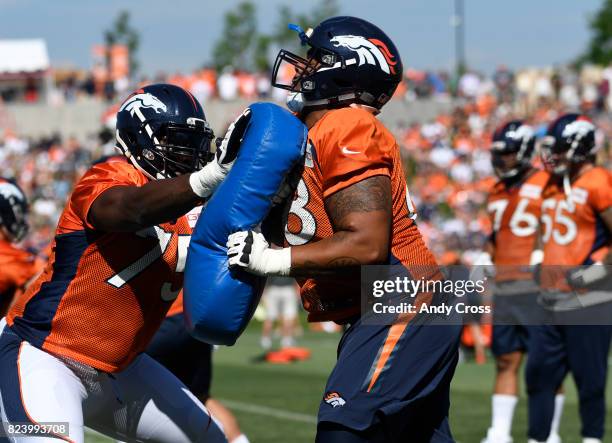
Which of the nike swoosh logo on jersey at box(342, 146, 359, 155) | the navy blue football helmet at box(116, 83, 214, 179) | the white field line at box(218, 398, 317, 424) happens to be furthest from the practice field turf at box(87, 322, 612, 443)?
the nike swoosh logo on jersey at box(342, 146, 359, 155)

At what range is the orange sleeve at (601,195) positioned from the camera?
23.6 ft

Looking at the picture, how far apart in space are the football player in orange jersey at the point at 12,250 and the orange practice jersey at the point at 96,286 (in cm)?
133

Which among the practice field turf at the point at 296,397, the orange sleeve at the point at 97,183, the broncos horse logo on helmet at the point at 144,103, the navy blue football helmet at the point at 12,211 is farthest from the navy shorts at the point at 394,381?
the practice field turf at the point at 296,397

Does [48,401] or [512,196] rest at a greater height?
[512,196]

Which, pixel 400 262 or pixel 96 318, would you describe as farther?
pixel 96 318

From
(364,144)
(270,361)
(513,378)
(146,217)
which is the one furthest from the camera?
(270,361)

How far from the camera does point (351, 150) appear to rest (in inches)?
146

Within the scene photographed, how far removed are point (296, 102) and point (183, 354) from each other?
2.59 m

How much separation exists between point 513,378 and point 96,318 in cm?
419

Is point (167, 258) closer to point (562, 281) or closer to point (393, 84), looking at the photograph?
point (393, 84)

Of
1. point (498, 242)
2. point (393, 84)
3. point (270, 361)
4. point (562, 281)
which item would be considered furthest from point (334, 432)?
point (270, 361)

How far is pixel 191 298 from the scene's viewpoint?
3.80 metres

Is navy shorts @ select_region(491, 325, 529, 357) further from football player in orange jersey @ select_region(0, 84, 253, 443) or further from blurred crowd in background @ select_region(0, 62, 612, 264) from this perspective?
blurred crowd in background @ select_region(0, 62, 612, 264)

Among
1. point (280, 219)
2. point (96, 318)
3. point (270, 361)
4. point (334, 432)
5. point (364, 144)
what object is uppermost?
point (364, 144)
